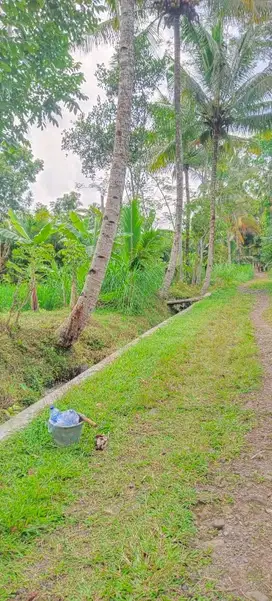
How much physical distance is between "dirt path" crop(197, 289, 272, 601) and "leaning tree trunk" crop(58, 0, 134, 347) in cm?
243

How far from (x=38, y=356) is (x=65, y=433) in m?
2.02

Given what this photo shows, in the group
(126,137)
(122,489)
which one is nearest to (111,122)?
(126,137)

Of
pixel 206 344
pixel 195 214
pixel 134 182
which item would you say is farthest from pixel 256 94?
pixel 206 344

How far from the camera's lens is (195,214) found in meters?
15.1

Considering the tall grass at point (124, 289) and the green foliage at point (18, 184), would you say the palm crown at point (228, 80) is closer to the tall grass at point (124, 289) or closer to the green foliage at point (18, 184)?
the tall grass at point (124, 289)

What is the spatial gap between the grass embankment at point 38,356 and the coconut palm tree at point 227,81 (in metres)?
8.06

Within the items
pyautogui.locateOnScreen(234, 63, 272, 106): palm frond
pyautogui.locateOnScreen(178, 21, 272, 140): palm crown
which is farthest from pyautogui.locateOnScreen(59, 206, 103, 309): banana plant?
pyautogui.locateOnScreen(234, 63, 272, 106): palm frond

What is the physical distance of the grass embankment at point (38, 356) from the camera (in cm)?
373

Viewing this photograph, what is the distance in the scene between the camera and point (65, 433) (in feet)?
8.24

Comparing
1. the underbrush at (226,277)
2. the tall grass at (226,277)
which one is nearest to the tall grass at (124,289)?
the underbrush at (226,277)

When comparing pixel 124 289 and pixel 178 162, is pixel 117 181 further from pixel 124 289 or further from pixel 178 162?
pixel 178 162

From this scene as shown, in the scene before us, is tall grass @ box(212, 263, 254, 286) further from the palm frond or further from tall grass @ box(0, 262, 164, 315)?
tall grass @ box(0, 262, 164, 315)

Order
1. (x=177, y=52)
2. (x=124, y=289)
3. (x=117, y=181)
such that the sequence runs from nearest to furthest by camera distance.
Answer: (x=117, y=181) < (x=124, y=289) < (x=177, y=52)

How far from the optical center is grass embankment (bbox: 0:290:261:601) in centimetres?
148
